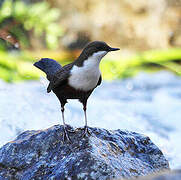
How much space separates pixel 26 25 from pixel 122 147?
799 cm

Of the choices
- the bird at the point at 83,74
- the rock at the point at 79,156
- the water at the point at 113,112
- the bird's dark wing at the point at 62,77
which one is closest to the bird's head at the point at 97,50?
the bird at the point at 83,74

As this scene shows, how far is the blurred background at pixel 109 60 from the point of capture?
5316 mm

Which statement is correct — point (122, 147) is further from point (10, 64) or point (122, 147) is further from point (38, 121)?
point (10, 64)

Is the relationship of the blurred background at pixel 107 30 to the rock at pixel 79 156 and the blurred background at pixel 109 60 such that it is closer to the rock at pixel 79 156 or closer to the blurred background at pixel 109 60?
the blurred background at pixel 109 60

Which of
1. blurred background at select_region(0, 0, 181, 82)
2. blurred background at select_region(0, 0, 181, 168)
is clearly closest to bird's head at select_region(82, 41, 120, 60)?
blurred background at select_region(0, 0, 181, 168)

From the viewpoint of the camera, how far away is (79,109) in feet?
18.9

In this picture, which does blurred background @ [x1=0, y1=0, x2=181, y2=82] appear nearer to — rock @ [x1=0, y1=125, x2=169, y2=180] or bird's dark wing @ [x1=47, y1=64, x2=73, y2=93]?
rock @ [x1=0, y1=125, x2=169, y2=180]

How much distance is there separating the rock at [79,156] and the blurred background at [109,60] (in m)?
1.68

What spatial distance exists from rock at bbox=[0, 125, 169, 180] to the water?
4.15ft

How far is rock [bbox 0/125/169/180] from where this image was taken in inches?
94.8

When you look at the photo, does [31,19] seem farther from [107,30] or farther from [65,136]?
[65,136]

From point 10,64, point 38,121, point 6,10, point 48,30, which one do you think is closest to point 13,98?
point 38,121

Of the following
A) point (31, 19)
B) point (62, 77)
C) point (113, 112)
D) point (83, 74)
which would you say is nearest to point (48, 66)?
point (62, 77)

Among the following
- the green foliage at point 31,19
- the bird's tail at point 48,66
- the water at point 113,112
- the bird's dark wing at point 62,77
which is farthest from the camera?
the green foliage at point 31,19
